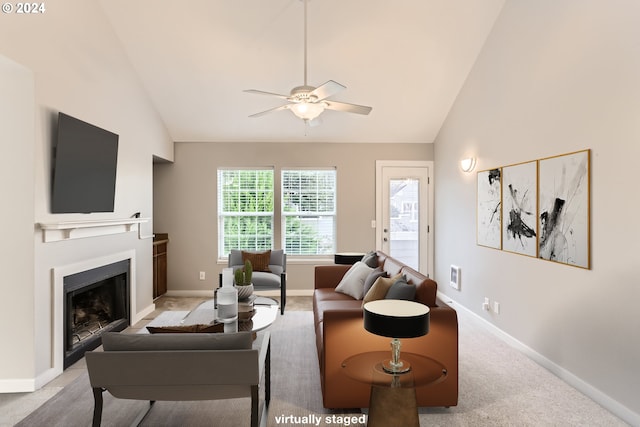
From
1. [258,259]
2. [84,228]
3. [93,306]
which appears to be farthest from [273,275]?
[84,228]

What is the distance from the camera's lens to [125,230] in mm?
4418

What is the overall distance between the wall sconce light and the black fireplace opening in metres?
4.22

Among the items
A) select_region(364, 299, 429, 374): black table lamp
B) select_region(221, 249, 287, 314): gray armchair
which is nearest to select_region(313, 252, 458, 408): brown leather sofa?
select_region(364, 299, 429, 374): black table lamp

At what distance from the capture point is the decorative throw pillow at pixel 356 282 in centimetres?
391

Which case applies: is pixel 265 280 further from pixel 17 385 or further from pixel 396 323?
pixel 396 323

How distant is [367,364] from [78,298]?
3179 mm

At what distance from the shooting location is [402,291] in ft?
9.32

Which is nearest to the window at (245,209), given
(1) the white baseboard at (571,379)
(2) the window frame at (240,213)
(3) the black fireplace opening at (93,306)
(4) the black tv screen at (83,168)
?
(2) the window frame at (240,213)

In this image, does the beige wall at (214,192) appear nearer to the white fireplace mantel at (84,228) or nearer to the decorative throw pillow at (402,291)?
the white fireplace mantel at (84,228)

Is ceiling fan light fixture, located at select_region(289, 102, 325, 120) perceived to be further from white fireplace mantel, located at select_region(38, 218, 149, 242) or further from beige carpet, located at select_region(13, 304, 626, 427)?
beige carpet, located at select_region(13, 304, 626, 427)

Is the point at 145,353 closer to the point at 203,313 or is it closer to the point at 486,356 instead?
the point at 203,313

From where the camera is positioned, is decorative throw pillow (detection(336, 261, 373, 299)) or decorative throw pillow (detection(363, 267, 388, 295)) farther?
decorative throw pillow (detection(336, 261, 373, 299))

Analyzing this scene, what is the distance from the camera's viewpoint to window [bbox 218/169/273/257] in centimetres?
625

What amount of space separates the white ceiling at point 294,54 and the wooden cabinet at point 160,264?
1694mm
